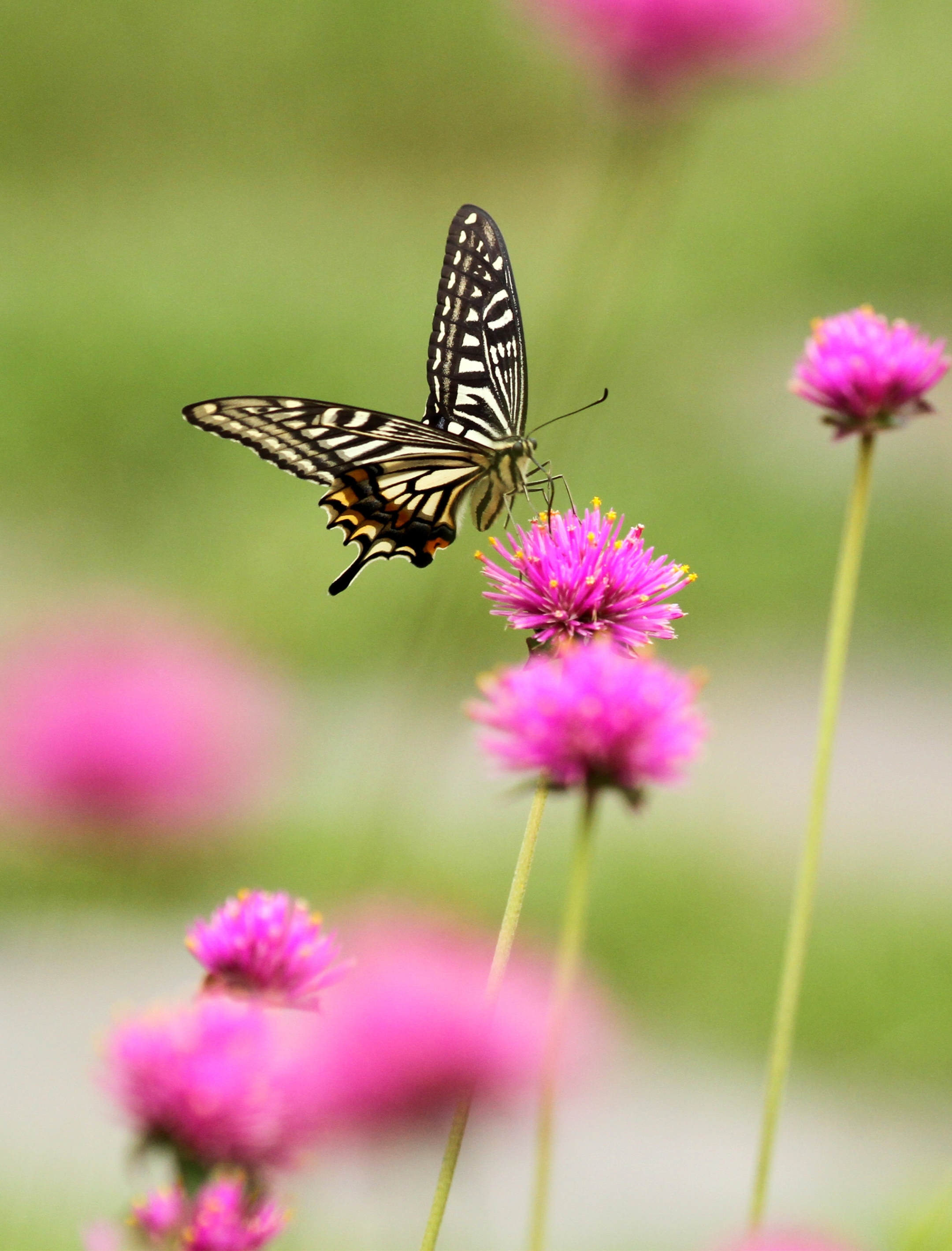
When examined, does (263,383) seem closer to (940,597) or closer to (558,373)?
(940,597)

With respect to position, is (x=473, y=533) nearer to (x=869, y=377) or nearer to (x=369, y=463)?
(x=369, y=463)

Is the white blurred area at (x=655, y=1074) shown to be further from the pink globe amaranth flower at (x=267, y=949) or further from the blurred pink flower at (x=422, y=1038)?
the blurred pink flower at (x=422, y=1038)

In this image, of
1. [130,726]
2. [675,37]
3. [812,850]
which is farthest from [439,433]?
[812,850]

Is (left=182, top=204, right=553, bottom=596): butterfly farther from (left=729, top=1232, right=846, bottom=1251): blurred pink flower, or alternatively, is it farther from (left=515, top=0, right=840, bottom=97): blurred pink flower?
(left=729, top=1232, right=846, bottom=1251): blurred pink flower

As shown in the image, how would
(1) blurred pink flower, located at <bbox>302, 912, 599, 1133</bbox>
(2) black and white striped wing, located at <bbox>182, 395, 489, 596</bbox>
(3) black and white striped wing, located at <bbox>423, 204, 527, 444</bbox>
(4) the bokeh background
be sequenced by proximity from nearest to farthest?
(1) blurred pink flower, located at <bbox>302, 912, 599, 1133</bbox>, (2) black and white striped wing, located at <bbox>182, 395, 489, 596</bbox>, (3) black and white striped wing, located at <bbox>423, 204, 527, 444</bbox>, (4) the bokeh background

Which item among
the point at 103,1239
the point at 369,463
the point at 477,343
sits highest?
the point at 477,343

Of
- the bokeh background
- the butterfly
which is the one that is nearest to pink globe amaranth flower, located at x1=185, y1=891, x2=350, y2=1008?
the bokeh background

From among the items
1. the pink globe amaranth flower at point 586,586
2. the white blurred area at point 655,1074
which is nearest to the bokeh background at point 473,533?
the white blurred area at point 655,1074
